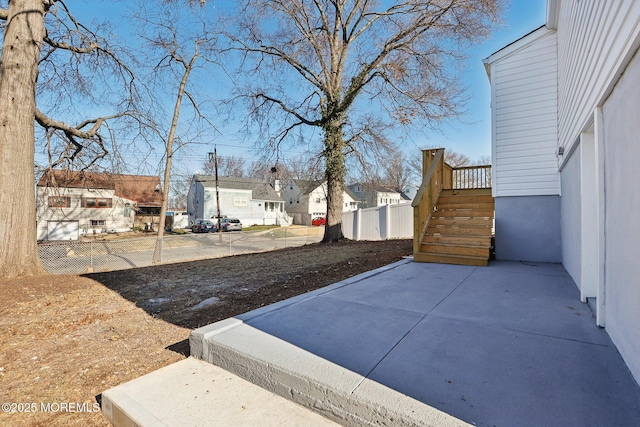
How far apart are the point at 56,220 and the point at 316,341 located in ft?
91.6

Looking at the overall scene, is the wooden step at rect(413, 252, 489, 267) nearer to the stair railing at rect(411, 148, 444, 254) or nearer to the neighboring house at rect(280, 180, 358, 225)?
the stair railing at rect(411, 148, 444, 254)

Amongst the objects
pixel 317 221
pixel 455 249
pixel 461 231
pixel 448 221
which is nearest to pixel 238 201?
pixel 317 221

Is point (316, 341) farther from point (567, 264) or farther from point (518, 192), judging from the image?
point (518, 192)

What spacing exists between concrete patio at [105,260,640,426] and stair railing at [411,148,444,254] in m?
2.45

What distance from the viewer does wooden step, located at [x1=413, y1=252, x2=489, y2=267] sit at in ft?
18.2

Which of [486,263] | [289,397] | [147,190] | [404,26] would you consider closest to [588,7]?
[486,263]

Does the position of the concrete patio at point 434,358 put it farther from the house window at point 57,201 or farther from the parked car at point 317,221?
the parked car at point 317,221

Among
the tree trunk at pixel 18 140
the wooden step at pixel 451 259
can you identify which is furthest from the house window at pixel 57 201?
the wooden step at pixel 451 259

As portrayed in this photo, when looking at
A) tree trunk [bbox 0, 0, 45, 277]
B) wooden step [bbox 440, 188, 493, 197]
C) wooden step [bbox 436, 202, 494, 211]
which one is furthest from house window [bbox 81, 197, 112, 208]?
wooden step [bbox 436, 202, 494, 211]

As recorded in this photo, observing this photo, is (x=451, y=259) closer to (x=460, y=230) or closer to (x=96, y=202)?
(x=460, y=230)

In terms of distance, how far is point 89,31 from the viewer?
7934 millimetres

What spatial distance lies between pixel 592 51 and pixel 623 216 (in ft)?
5.71

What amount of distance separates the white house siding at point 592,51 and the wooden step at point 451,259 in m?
2.17

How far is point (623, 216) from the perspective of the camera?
81.0 inches
